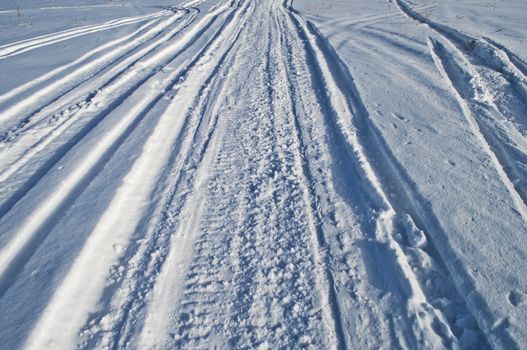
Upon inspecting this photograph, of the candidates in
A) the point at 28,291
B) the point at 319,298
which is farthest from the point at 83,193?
the point at 319,298

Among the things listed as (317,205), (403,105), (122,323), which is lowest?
(122,323)

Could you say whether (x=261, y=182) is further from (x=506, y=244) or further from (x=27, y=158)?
(x=27, y=158)

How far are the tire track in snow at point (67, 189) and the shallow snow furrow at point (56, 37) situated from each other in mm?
3748

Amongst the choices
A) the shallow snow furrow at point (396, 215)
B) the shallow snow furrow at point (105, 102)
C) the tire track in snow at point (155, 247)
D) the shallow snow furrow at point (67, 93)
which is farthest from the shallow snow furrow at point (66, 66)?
the shallow snow furrow at point (396, 215)

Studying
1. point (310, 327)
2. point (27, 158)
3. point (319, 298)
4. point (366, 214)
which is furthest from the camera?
point (27, 158)

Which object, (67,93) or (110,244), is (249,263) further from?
(67,93)

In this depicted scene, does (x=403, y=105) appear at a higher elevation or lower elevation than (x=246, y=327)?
higher

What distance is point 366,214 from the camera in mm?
2832

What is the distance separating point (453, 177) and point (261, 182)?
163cm

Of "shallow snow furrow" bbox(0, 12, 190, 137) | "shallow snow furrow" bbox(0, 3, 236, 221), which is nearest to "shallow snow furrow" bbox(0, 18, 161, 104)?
"shallow snow furrow" bbox(0, 12, 190, 137)

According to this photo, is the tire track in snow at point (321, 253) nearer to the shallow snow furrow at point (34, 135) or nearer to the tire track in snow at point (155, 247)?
the tire track in snow at point (155, 247)

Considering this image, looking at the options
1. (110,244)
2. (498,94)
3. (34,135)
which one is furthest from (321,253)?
(498,94)

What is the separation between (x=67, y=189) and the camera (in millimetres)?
3193

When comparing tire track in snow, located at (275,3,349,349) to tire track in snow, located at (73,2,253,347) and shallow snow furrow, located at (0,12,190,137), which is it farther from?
shallow snow furrow, located at (0,12,190,137)
